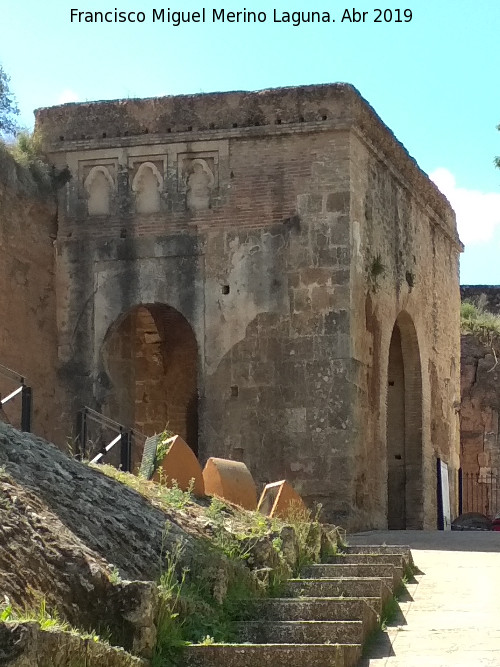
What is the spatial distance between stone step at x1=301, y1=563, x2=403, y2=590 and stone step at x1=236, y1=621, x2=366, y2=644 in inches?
80.6

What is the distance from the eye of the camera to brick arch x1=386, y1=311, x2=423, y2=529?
65.9 ft

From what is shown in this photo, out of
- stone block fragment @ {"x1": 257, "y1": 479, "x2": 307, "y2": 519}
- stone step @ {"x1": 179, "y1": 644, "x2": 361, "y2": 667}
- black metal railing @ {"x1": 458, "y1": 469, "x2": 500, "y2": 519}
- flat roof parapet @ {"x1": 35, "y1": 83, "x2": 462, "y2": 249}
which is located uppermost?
flat roof parapet @ {"x1": 35, "y1": 83, "x2": 462, "y2": 249}

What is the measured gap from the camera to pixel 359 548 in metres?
11.2

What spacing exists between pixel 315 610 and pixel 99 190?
36.6 ft

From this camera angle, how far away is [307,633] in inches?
281

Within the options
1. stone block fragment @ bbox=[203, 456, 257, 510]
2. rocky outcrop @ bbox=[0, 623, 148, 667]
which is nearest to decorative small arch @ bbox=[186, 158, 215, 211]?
stone block fragment @ bbox=[203, 456, 257, 510]

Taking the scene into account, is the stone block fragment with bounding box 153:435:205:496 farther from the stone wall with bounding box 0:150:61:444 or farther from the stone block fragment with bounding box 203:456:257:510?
the stone wall with bounding box 0:150:61:444

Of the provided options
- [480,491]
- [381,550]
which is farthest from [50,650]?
[480,491]

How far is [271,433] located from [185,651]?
10040mm

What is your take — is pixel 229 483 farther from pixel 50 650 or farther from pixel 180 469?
pixel 50 650

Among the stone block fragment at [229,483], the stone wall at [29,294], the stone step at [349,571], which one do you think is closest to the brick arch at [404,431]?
the stone wall at [29,294]

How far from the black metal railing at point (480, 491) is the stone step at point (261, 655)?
2356 centimetres

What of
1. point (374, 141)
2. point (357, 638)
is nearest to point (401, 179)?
point (374, 141)

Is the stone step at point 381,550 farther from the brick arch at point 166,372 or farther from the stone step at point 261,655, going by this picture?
the brick arch at point 166,372
